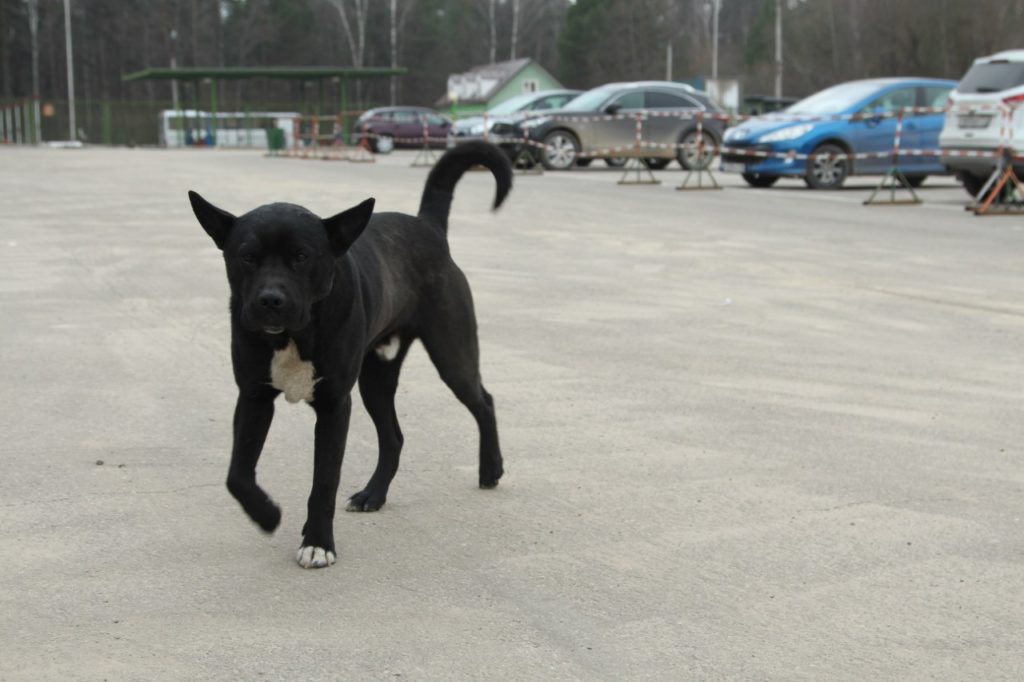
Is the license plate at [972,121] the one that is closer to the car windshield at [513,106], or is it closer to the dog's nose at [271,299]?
the car windshield at [513,106]

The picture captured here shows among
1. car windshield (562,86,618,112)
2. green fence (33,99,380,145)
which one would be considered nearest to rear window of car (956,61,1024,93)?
car windshield (562,86,618,112)

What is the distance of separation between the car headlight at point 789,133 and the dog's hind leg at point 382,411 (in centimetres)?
1721

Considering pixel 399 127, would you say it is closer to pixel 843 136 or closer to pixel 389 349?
pixel 843 136

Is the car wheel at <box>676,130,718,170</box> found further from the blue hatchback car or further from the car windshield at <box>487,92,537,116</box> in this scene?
the blue hatchback car

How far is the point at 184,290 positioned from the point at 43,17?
87514 millimetres

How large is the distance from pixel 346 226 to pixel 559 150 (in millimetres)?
24351

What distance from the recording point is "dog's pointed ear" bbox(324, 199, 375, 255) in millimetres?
3707

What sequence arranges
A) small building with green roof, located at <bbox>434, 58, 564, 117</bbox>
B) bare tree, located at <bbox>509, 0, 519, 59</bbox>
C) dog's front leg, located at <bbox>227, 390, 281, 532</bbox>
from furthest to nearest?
bare tree, located at <bbox>509, 0, 519, 59</bbox>, small building with green roof, located at <bbox>434, 58, 564, 117</bbox>, dog's front leg, located at <bbox>227, 390, 281, 532</bbox>

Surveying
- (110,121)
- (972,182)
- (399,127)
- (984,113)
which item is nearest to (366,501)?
(984,113)

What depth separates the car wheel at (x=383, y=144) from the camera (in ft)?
145

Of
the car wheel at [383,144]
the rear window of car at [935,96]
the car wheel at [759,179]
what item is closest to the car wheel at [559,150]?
the car wheel at [759,179]

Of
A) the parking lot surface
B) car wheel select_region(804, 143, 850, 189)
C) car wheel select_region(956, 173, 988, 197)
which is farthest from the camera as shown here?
car wheel select_region(804, 143, 850, 189)

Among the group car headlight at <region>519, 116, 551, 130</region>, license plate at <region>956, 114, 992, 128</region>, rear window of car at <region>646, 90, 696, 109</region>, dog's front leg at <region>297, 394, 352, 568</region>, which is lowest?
dog's front leg at <region>297, 394, 352, 568</region>

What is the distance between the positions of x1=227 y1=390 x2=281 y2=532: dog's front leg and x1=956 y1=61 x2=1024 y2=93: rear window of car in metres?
16.1
